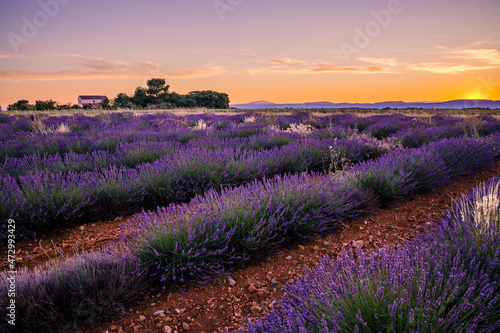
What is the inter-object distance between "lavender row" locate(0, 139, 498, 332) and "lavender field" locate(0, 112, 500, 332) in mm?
12

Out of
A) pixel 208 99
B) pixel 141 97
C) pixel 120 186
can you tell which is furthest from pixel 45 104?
pixel 120 186

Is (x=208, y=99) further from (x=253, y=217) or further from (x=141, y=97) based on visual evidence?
(x=253, y=217)

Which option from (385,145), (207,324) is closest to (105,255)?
(207,324)

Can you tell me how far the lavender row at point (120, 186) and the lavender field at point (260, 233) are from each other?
0.07ft

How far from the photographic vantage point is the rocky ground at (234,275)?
2031 mm

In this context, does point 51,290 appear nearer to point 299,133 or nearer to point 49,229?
point 49,229

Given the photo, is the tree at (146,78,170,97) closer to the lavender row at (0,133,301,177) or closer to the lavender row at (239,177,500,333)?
the lavender row at (0,133,301,177)

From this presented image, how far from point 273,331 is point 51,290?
5.48 ft

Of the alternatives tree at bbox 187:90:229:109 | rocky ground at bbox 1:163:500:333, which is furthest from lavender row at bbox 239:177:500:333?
tree at bbox 187:90:229:109

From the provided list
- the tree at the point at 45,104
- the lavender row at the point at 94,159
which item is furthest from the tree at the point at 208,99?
the lavender row at the point at 94,159

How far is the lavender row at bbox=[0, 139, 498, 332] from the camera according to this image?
1.97 metres

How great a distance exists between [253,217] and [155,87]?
73.8m

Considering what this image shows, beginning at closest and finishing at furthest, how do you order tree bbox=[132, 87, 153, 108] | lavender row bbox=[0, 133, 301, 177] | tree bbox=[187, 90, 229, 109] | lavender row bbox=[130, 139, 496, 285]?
1. lavender row bbox=[130, 139, 496, 285]
2. lavender row bbox=[0, 133, 301, 177]
3. tree bbox=[132, 87, 153, 108]
4. tree bbox=[187, 90, 229, 109]

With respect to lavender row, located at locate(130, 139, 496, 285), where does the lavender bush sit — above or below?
below
